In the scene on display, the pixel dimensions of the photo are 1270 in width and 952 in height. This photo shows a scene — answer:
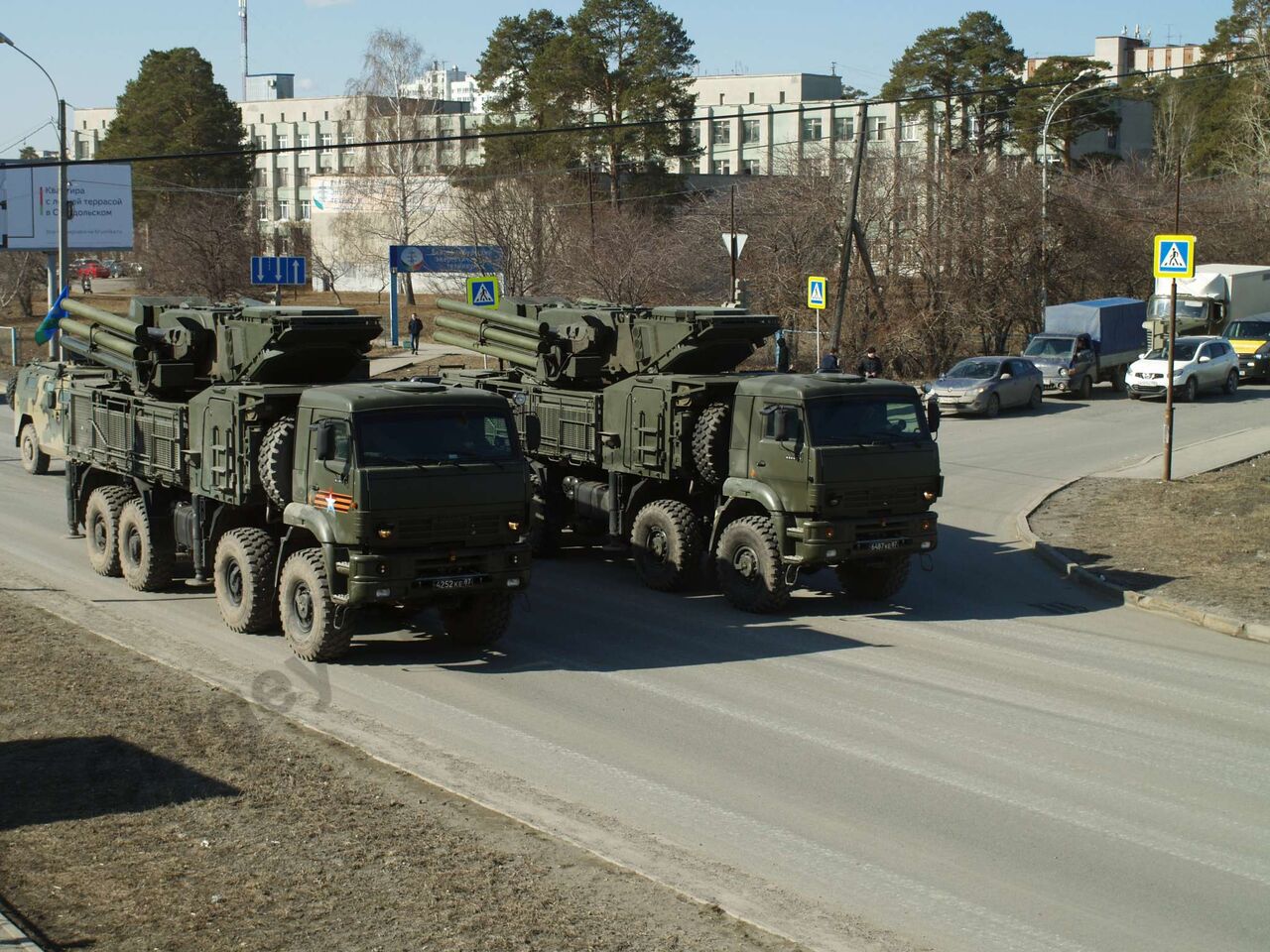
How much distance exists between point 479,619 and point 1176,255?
13.0 m

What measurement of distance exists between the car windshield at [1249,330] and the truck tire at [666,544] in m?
29.6

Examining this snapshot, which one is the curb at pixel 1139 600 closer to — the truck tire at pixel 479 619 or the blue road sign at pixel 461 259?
the truck tire at pixel 479 619

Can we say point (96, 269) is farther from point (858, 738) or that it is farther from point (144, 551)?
point (858, 738)

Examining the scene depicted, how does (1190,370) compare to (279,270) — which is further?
(1190,370)

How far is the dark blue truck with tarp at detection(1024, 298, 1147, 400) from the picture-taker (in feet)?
120

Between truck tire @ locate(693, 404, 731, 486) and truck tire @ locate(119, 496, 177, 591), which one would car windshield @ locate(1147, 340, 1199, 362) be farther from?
truck tire @ locate(119, 496, 177, 591)

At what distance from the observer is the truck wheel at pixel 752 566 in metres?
15.2

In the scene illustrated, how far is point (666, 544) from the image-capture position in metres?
16.6

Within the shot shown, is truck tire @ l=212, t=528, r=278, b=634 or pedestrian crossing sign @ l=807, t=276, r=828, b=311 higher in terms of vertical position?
pedestrian crossing sign @ l=807, t=276, r=828, b=311

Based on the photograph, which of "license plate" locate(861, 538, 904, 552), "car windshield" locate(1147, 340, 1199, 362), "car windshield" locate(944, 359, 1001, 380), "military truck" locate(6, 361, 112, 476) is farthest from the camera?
"car windshield" locate(1147, 340, 1199, 362)

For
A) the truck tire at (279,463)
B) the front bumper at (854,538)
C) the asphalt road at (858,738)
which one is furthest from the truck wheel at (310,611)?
the front bumper at (854,538)

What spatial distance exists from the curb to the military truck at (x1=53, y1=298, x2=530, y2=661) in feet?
22.9

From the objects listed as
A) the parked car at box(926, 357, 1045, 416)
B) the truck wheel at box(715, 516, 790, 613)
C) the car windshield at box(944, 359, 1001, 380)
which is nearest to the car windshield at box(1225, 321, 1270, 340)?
the parked car at box(926, 357, 1045, 416)

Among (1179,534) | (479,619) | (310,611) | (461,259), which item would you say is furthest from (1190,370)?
(310,611)
